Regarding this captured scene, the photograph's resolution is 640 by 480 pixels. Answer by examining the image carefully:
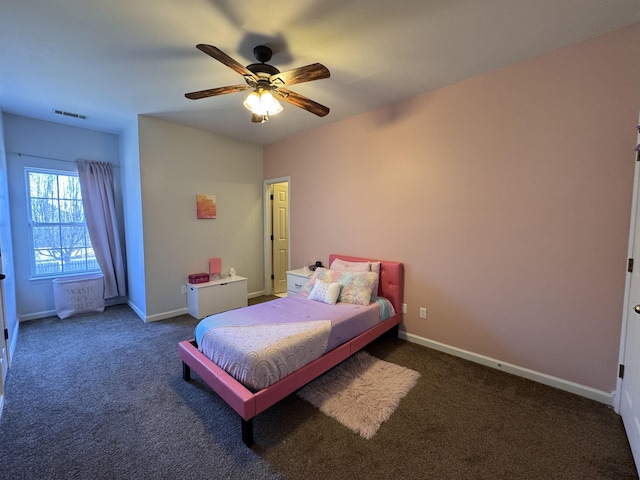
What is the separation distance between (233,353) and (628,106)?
3319mm

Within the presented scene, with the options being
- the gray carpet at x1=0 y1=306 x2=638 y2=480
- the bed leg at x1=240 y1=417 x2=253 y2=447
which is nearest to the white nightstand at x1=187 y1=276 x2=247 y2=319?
the gray carpet at x1=0 y1=306 x2=638 y2=480

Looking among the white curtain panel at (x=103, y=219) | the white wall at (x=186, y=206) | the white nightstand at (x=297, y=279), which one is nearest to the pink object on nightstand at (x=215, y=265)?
the white wall at (x=186, y=206)

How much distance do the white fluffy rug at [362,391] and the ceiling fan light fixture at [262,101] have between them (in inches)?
91.9

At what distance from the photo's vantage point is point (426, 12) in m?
1.71

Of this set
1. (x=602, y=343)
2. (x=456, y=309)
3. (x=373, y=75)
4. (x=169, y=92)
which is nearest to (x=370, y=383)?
(x=456, y=309)

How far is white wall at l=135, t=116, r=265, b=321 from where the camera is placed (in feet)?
11.5

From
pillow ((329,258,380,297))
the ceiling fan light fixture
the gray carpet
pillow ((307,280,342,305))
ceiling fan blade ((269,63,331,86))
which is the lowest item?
the gray carpet

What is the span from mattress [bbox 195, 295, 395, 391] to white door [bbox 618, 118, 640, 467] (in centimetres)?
A: 179

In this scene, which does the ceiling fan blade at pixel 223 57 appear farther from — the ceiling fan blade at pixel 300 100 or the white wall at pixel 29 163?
the white wall at pixel 29 163

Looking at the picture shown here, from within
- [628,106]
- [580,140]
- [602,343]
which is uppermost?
[628,106]

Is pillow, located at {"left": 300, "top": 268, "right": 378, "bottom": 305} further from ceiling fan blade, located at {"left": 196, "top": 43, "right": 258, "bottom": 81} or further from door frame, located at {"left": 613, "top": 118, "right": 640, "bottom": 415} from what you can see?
ceiling fan blade, located at {"left": 196, "top": 43, "right": 258, "bottom": 81}

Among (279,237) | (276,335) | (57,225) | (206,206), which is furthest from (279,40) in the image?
(57,225)

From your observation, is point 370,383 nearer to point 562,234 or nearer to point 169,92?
point 562,234

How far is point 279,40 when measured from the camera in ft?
6.48
